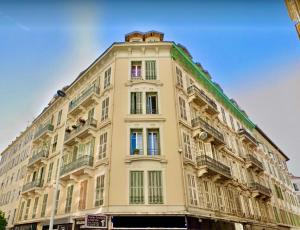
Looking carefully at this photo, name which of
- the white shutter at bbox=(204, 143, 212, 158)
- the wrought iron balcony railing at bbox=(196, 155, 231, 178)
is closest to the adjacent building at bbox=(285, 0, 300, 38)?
the wrought iron balcony railing at bbox=(196, 155, 231, 178)

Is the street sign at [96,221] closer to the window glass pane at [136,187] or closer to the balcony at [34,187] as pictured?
the window glass pane at [136,187]

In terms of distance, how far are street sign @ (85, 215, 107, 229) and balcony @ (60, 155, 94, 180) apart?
3.86 m

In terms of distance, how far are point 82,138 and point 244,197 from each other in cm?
1631

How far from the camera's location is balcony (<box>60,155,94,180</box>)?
16.0 meters

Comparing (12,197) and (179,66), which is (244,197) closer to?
(179,66)

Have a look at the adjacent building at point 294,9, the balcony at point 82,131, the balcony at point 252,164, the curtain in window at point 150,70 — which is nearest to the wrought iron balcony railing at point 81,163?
the balcony at point 82,131

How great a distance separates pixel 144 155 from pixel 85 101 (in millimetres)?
8247

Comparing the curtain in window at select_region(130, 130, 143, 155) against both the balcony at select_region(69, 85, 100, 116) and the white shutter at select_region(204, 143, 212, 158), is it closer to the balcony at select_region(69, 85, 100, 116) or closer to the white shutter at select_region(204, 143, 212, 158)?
the balcony at select_region(69, 85, 100, 116)

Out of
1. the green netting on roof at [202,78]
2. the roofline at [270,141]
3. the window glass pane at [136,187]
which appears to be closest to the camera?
the window glass pane at [136,187]

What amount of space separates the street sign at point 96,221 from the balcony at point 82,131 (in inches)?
261

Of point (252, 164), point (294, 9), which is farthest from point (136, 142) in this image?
point (252, 164)

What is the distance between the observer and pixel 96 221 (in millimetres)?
12586

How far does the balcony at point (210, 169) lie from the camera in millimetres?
16078

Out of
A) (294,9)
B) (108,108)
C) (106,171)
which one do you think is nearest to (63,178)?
(106,171)
